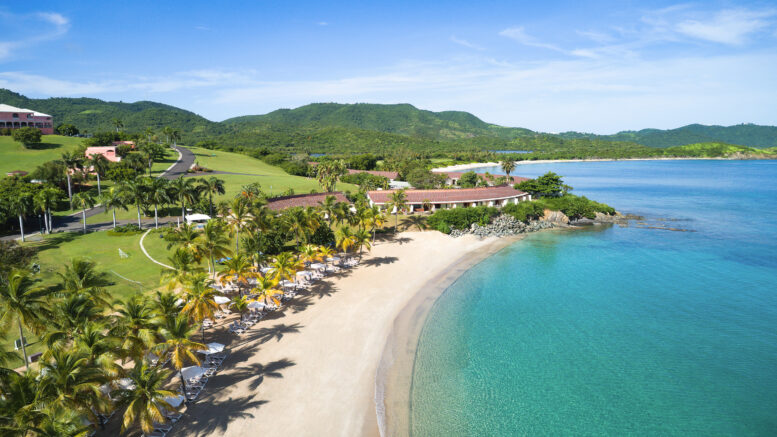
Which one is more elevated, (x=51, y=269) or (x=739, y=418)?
(x=51, y=269)

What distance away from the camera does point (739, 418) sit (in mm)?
19734

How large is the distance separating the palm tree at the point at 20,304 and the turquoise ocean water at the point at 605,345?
20773 mm

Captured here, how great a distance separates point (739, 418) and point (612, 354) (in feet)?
22.5

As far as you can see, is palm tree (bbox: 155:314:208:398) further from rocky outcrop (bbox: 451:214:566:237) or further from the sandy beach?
rocky outcrop (bbox: 451:214:566:237)

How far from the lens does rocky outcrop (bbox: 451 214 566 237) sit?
5614cm

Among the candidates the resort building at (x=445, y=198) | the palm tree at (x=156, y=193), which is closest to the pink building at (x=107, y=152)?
the palm tree at (x=156, y=193)

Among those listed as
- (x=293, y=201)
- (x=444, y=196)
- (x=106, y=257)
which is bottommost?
(x=106, y=257)

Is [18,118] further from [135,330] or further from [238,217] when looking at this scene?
[135,330]

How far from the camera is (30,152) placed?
8088 centimetres

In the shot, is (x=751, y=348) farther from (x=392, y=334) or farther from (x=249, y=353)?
(x=249, y=353)

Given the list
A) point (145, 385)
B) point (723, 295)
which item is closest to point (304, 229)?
point (145, 385)

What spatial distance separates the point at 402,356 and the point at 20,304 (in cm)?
2151

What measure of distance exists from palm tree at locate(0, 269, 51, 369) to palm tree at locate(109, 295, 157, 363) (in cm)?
339

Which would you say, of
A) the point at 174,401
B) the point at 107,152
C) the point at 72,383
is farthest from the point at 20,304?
the point at 107,152
